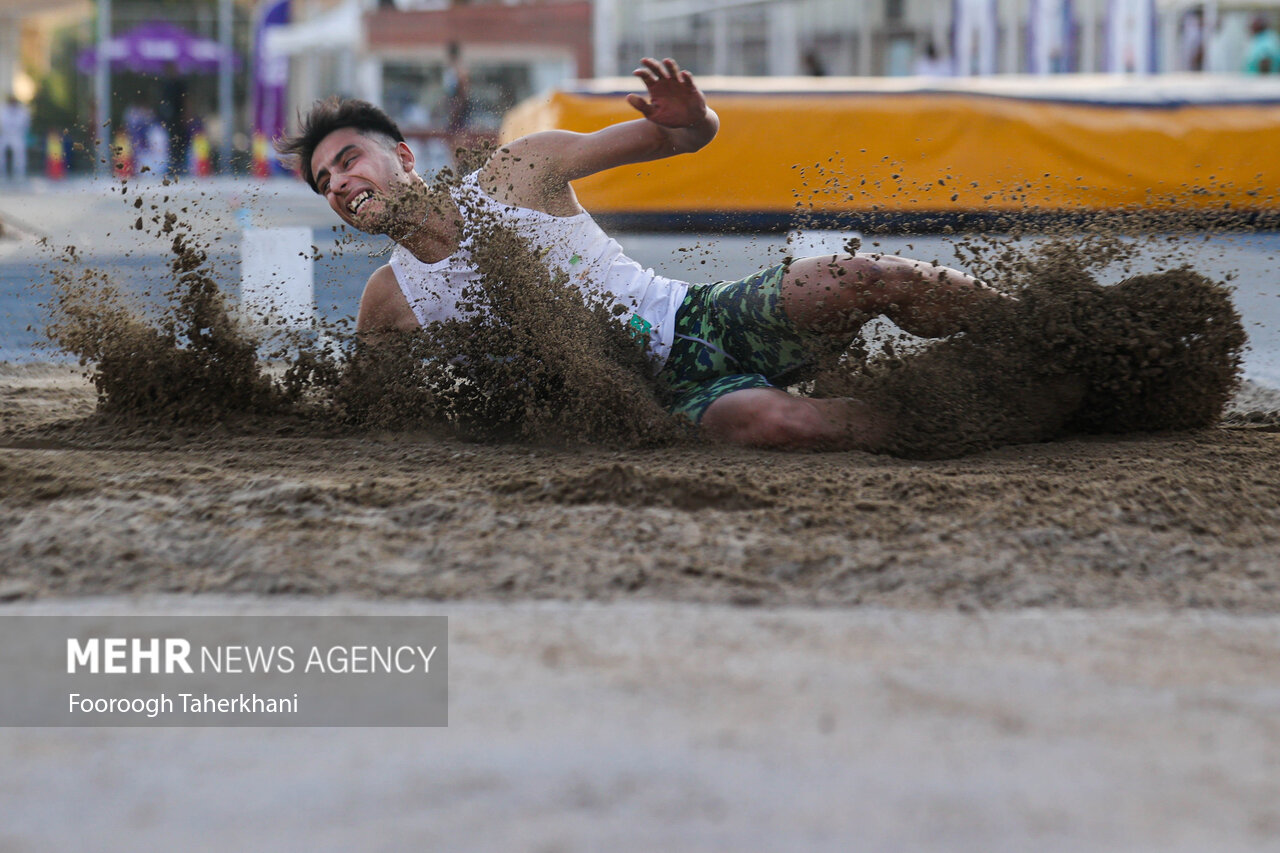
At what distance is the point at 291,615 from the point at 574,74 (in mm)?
21456

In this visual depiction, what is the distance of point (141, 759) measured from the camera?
1.42 metres

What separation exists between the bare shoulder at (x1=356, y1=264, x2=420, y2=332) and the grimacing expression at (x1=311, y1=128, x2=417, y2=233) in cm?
17

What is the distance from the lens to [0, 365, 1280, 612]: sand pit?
204 centimetres

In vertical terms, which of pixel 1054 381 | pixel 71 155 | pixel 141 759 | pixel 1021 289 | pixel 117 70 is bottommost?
pixel 141 759

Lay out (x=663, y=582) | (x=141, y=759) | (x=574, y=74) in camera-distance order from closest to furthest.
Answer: (x=141, y=759) < (x=663, y=582) < (x=574, y=74)

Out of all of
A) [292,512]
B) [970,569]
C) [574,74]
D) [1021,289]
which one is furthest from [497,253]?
[574,74]

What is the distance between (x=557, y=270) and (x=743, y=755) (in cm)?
204

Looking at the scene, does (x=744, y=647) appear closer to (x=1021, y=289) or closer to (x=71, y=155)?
(x=1021, y=289)

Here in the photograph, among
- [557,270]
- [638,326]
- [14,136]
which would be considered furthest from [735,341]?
[14,136]

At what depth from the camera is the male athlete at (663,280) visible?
3.18m

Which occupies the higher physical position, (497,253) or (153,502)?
(497,253)

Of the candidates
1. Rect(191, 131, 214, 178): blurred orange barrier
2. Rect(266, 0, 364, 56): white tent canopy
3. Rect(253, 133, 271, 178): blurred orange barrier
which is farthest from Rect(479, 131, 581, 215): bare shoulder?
Rect(191, 131, 214, 178): blurred orange barrier

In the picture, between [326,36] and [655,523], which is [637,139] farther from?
[326,36]

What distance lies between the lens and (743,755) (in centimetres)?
141
